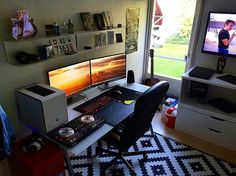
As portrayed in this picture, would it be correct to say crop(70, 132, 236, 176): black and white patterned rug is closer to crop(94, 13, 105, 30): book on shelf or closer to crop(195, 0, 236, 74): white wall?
crop(195, 0, 236, 74): white wall

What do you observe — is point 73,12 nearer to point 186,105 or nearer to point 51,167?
point 51,167

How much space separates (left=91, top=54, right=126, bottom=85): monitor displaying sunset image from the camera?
2.19m

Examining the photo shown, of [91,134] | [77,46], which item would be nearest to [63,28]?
[77,46]

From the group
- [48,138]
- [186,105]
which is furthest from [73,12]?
[186,105]

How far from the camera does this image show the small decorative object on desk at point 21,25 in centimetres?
155

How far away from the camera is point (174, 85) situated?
337 cm

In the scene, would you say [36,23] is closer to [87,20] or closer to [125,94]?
[87,20]

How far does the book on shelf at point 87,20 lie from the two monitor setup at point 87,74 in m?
0.34

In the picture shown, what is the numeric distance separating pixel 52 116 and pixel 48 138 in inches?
6.6

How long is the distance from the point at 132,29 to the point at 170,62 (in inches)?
40.1

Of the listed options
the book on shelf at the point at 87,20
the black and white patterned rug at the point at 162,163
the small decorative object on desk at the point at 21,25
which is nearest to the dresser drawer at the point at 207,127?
the black and white patterned rug at the point at 162,163

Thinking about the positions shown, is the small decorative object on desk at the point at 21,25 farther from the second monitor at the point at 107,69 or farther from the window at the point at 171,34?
the window at the point at 171,34

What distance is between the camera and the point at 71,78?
6.44 ft

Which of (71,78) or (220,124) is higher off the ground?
(71,78)
